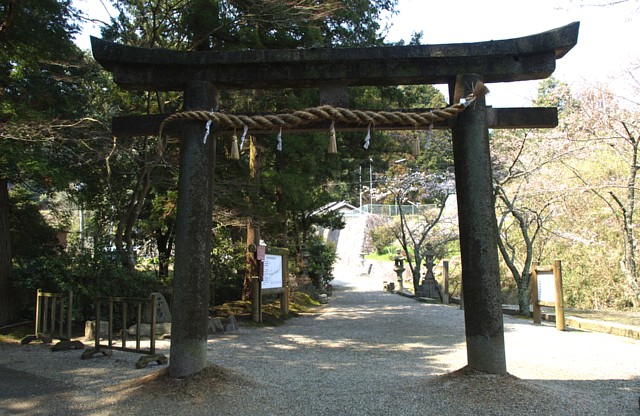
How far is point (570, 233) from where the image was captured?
14.1 metres

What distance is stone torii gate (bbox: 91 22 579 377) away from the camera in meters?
4.31

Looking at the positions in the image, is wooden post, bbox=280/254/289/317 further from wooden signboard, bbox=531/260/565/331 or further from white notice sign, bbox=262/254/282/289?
wooden signboard, bbox=531/260/565/331

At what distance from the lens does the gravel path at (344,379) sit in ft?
13.1

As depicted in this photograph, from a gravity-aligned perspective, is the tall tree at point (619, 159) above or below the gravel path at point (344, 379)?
above

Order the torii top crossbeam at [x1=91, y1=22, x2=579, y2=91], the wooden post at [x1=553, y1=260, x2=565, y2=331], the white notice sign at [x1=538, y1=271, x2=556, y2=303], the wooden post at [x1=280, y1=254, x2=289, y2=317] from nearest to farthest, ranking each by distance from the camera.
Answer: the torii top crossbeam at [x1=91, y1=22, x2=579, y2=91] < the wooden post at [x1=553, y1=260, x2=565, y2=331] < the white notice sign at [x1=538, y1=271, x2=556, y2=303] < the wooden post at [x1=280, y1=254, x2=289, y2=317]

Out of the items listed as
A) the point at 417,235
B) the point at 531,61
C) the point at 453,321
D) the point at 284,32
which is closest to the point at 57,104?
the point at 284,32

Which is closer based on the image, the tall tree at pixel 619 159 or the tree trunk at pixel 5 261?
the tree trunk at pixel 5 261

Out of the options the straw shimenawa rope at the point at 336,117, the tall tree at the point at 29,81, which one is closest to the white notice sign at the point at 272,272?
the tall tree at the point at 29,81

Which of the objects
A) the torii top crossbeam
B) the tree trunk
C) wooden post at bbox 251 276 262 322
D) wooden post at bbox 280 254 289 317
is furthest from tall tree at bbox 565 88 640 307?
the tree trunk

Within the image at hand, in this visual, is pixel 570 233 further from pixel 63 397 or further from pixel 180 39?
pixel 63 397

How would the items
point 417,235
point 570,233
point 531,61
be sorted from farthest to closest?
point 417,235 → point 570,233 → point 531,61

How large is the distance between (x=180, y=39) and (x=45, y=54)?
2432 mm

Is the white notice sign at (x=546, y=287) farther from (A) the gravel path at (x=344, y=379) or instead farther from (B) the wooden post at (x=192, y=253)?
(B) the wooden post at (x=192, y=253)

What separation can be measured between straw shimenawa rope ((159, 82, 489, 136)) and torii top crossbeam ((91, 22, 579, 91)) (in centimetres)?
37
